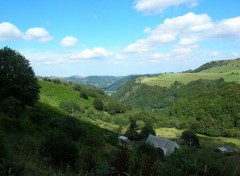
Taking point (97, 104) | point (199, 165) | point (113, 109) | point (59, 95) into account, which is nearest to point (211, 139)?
point (113, 109)

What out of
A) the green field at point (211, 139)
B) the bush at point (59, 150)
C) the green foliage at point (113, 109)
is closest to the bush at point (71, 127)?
the bush at point (59, 150)

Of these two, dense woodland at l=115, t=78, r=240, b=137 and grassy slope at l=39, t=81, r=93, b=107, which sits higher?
grassy slope at l=39, t=81, r=93, b=107

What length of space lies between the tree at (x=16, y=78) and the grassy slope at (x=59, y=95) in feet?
227

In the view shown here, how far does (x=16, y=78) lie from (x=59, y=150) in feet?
85.2

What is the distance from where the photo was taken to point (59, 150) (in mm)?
13141

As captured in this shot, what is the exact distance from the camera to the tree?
3706 centimetres

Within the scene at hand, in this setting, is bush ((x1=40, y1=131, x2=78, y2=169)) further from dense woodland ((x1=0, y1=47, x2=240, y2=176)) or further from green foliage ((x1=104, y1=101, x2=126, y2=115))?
green foliage ((x1=104, y1=101, x2=126, y2=115))

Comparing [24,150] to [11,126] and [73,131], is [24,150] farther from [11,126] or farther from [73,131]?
[73,131]

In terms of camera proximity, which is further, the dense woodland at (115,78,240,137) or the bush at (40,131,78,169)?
the dense woodland at (115,78,240,137)

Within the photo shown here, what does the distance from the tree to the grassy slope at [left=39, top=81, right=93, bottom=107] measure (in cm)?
6912

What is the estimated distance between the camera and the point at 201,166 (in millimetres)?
9297

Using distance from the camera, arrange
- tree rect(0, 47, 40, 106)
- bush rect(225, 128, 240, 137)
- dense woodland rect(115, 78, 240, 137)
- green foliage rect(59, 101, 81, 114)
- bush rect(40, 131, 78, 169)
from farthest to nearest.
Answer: dense woodland rect(115, 78, 240, 137) < bush rect(225, 128, 240, 137) < green foliage rect(59, 101, 81, 114) < tree rect(0, 47, 40, 106) < bush rect(40, 131, 78, 169)

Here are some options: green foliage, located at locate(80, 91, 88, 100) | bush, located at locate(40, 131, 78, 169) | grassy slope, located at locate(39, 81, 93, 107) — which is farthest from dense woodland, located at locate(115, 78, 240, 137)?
bush, located at locate(40, 131, 78, 169)

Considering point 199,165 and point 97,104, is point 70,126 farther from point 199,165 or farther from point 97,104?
point 97,104
